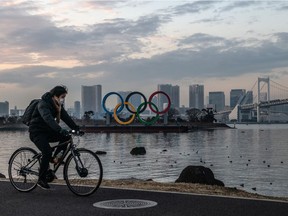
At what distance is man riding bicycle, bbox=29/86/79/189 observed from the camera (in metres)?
7.59

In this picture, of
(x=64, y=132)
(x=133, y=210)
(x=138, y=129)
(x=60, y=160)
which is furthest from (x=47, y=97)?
(x=138, y=129)

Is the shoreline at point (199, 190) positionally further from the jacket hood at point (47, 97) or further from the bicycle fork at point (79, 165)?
the jacket hood at point (47, 97)

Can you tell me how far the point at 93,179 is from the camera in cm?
821

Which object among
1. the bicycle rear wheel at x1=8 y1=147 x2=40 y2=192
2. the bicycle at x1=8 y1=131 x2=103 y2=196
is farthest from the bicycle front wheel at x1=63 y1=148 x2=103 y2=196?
the bicycle rear wheel at x1=8 y1=147 x2=40 y2=192

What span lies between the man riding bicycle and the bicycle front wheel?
0.30 metres

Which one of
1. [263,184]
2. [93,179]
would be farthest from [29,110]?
[263,184]

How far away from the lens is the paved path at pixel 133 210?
6.26 m

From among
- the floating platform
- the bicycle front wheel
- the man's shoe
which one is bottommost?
the floating platform

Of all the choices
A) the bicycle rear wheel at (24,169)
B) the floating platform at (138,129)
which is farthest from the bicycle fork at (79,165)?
the floating platform at (138,129)

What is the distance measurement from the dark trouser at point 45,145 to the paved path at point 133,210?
47 centimetres

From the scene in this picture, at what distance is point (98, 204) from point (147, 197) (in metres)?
0.96

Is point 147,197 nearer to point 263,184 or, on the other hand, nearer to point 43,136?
point 43,136

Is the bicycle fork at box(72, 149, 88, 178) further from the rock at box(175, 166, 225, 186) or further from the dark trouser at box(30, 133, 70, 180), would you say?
the rock at box(175, 166, 225, 186)

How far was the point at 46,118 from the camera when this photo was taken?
750cm
